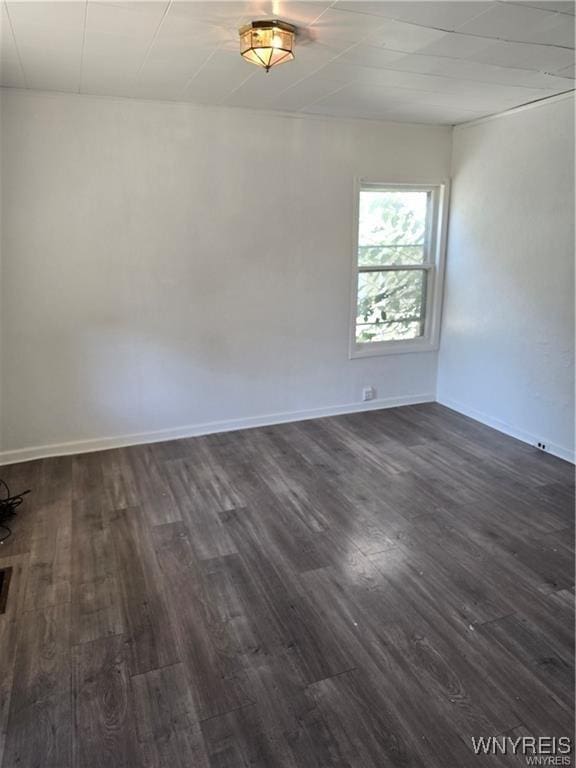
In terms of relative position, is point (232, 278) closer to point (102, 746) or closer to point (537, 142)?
point (537, 142)

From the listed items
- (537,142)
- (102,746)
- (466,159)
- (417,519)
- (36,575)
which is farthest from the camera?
(466,159)

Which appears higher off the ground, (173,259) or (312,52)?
(312,52)

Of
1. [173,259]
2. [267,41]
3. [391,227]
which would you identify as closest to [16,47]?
[267,41]

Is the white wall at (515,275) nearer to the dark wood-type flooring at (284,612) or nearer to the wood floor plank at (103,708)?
the dark wood-type flooring at (284,612)

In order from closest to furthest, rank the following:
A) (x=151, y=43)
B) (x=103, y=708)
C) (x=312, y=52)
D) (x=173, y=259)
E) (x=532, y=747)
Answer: (x=532, y=747)
(x=103, y=708)
(x=151, y=43)
(x=312, y=52)
(x=173, y=259)

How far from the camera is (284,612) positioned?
89.2 inches

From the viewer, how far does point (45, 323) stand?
3.68 m

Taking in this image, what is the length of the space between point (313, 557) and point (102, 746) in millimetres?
1259

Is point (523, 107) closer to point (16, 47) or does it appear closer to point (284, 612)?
point (16, 47)

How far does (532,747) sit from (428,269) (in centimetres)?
393

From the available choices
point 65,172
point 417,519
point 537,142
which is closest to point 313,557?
point 417,519

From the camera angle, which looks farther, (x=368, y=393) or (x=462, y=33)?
(x=368, y=393)

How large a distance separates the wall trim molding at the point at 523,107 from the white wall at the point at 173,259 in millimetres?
248

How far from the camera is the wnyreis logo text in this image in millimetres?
1628
